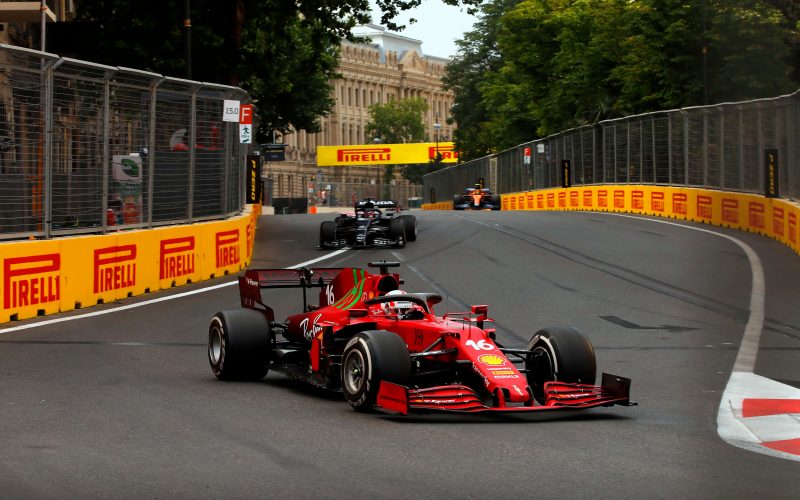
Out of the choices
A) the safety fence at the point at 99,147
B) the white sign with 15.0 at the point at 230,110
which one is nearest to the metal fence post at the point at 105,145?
the safety fence at the point at 99,147

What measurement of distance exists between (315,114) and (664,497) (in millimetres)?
52621

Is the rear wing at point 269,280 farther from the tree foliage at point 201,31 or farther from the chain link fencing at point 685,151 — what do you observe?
the tree foliage at point 201,31

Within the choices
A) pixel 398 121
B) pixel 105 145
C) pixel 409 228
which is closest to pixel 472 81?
pixel 398 121

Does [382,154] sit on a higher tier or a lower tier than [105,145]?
higher

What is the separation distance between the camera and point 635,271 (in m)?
21.7

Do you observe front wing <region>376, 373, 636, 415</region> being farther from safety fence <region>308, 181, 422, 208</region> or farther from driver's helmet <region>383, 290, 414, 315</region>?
safety fence <region>308, 181, 422, 208</region>

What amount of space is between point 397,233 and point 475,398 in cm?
1917

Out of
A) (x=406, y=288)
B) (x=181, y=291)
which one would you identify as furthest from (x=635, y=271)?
(x=181, y=291)

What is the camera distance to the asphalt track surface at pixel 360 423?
6.69 metres

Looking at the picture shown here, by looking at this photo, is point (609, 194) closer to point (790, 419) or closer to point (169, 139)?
point (169, 139)

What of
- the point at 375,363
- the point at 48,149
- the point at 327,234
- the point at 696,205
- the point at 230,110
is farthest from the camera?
the point at 696,205

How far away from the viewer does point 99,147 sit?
17.4 metres

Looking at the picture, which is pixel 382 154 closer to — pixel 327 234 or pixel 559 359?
pixel 327 234

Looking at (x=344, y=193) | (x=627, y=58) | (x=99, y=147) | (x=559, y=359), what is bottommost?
(x=559, y=359)
